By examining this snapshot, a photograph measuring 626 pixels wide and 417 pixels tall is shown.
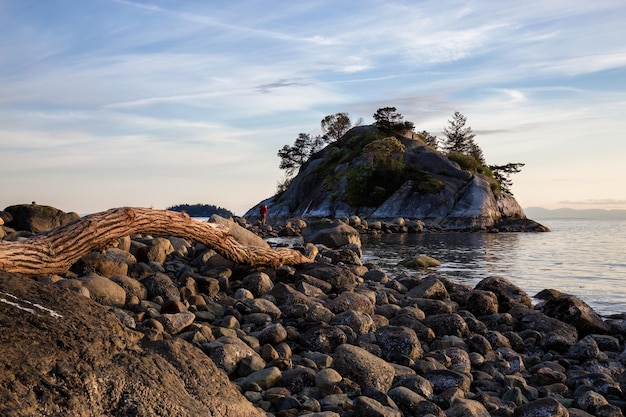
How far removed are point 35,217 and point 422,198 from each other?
53891mm

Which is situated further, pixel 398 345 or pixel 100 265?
pixel 100 265

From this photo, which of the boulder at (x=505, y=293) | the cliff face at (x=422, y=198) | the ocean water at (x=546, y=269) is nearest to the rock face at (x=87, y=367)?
the boulder at (x=505, y=293)

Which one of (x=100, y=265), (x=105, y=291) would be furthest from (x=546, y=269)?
(x=105, y=291)

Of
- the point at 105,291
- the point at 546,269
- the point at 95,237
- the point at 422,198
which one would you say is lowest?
the point at 546,269

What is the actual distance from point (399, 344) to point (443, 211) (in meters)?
56.7

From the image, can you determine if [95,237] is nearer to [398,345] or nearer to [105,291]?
[105,291]

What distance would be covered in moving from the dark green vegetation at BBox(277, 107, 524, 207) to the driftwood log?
2230 inches

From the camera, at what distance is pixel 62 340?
389cm

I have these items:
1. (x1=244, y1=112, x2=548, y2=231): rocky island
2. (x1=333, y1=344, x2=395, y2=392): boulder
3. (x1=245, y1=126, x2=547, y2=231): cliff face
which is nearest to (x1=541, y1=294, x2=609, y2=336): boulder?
(x1=333, y1=344, x2=395, y2=392): boulder

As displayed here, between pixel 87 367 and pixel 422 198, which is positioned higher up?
pixel 422 198

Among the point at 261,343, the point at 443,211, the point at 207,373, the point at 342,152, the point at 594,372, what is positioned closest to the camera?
the point at 207,373

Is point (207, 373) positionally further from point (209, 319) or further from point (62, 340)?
point (209, 319)

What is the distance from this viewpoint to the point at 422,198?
65125 millimetres

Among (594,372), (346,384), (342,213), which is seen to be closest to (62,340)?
(346,384)
